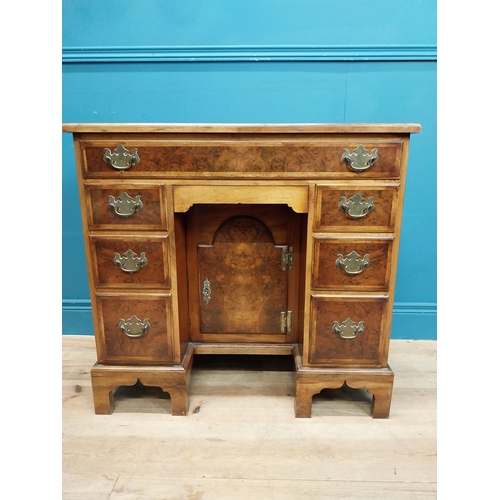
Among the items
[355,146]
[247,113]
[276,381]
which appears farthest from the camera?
[247,113]

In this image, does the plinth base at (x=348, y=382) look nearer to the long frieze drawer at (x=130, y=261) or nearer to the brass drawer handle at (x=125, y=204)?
the long frieze drawer at (x=130, y=261)

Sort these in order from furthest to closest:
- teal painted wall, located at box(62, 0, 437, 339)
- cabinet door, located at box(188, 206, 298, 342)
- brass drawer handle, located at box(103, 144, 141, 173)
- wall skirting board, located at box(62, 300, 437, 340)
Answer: wall skirting board, located at box(62, 300, 437, 340)
teal painted wall, located at box(62, 0, 437, 339)
cabinet door, located at box(188, 206, 298, 342)
brass drawer handle, located at box(103, 144, 141, 173)

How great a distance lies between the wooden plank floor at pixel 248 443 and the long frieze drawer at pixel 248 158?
3.00 feet

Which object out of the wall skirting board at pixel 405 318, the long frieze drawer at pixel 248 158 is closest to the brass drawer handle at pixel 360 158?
the long frieze drawer at pixel 248 158

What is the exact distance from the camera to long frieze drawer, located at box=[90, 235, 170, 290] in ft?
4.71

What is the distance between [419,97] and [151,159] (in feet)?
4.23

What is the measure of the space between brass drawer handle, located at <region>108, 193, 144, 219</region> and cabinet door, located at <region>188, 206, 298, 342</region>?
270 mm

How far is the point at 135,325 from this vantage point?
1496 mm

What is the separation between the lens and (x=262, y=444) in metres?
1.43

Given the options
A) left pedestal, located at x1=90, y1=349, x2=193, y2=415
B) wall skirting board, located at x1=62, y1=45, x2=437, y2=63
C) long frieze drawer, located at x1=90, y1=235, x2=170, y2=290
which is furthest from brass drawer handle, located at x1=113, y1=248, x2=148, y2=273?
wall skirting board, located at x1=62, y1=45, x2=437, y2=63

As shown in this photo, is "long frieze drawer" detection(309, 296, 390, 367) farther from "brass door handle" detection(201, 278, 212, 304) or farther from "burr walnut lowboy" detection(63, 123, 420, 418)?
"brass door handle" detection(201, 278, 212, 304)

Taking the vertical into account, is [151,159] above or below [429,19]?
below

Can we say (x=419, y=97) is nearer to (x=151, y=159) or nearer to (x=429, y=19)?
(x=429, y=19)

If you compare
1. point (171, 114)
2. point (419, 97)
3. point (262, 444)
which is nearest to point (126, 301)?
point (262, 444)
